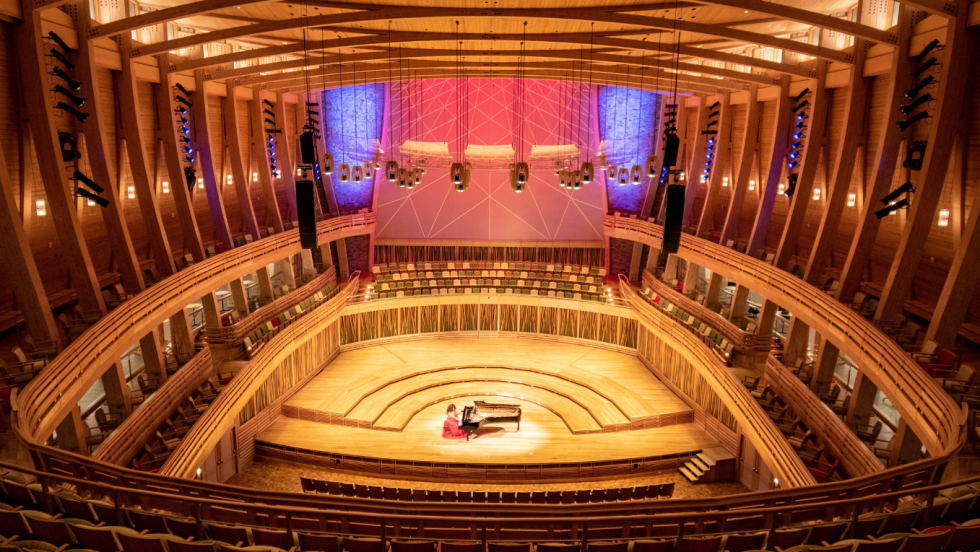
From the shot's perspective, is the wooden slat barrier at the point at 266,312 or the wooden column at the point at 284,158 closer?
the wooden slat barrier at the point at 266,312

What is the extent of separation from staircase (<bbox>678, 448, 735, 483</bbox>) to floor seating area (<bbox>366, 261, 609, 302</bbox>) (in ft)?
24.9

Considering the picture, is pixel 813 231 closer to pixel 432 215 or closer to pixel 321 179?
pixel 432 215

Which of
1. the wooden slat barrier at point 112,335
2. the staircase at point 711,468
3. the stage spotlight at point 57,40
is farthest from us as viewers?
the staircase at point 711,468

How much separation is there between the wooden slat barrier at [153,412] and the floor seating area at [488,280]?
8.34 m

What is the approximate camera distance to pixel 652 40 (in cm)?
1440

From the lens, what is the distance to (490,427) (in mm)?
16469

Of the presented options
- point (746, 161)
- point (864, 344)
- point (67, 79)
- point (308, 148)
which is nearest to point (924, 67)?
point (864, 344)

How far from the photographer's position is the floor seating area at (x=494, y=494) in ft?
37.5

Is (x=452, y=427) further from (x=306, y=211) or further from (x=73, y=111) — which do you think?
(x=73, y=111)

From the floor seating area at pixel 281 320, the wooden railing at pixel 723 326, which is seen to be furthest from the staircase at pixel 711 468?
the floor seating area at pixel 281 320

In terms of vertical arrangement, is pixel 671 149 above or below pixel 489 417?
above

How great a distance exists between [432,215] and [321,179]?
444cm

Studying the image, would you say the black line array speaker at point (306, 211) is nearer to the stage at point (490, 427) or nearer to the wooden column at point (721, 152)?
the stage at point (490, 427)

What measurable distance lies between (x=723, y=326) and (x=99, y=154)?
48.3 ft
